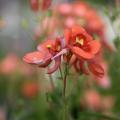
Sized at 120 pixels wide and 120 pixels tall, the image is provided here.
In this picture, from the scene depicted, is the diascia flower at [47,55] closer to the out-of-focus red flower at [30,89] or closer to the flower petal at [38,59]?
the flower petal at [38,59]

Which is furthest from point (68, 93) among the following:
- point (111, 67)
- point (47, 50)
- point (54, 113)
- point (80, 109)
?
point (111, 67)

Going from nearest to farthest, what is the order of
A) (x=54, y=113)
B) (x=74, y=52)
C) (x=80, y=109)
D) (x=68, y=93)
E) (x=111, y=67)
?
1. (x=74, y=52)
2. (x=68, y=93)
3. (x=54, y=113)
4. (x=80, y=109)
5. (x=111, y=67)

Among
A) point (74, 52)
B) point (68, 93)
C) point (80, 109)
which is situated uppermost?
point (74, 52)

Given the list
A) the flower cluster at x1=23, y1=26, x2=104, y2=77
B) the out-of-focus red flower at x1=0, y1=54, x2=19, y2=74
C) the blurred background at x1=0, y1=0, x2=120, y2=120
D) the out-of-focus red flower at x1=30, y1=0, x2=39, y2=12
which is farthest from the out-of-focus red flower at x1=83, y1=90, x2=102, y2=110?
the flower cluster at x1=23, y1=26, x2=104, y2=77

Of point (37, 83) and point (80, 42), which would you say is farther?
point (37, 83)

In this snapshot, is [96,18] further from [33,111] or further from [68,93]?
[68,93]

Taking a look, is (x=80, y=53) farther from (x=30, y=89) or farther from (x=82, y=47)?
(x=30, y=89)

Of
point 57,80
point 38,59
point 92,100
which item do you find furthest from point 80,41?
point 92,100
